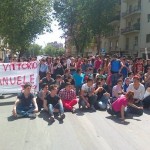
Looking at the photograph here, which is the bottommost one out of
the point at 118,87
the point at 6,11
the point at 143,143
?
the point at 143,143

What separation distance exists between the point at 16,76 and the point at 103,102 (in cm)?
353

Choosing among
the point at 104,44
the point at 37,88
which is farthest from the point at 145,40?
the point at 37,88

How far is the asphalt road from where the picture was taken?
7500mm

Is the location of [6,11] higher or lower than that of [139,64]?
higher

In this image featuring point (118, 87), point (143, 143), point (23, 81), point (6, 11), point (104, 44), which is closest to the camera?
point (143, 143)

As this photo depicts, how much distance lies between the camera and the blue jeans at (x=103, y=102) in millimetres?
12039

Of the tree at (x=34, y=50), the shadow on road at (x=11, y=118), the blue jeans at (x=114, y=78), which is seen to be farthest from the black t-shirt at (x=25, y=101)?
the tree at (x=34, y=50)

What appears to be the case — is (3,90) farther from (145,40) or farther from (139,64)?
(145,40)

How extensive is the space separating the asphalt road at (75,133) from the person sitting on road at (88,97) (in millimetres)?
733

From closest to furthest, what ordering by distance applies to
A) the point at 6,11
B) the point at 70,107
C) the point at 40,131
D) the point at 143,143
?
the point at 143,143 < the point at 40,131 < the point at 70,107 < the point at 6,11

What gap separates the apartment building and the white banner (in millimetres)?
39224

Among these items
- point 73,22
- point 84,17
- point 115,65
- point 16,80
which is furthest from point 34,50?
point 16,80

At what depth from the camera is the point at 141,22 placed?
54.6 meters

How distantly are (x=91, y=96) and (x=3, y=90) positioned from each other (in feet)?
11.5
